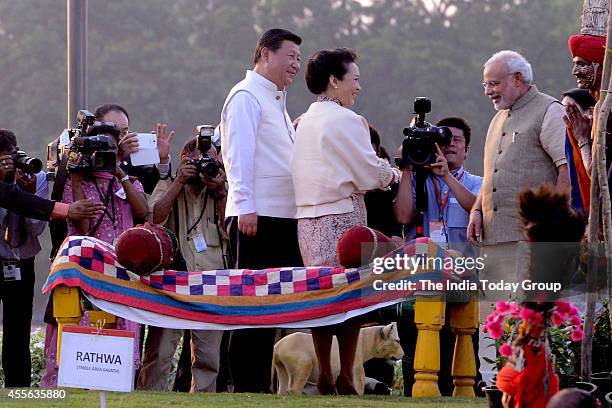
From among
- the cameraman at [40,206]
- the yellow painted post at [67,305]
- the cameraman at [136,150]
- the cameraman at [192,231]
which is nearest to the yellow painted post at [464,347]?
the cameraman at [192,231]

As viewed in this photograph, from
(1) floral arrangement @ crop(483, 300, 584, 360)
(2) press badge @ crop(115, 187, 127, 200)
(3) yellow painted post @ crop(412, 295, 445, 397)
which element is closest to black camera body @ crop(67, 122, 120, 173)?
(2) press badge @ crop(115, 187, 127, 200)

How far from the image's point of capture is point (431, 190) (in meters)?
9.31

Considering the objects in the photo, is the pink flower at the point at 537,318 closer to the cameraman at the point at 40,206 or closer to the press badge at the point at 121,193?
the cameraman at the point at 40,206

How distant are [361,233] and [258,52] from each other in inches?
66.3

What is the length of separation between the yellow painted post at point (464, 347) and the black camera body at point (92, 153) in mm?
2408

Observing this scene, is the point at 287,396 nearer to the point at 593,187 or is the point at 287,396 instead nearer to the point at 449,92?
the point at 593,187

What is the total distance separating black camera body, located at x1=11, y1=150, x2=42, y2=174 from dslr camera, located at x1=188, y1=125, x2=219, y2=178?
0.95 metres

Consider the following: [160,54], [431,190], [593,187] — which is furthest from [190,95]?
[593,187]

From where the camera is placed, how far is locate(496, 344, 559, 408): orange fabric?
213 inches

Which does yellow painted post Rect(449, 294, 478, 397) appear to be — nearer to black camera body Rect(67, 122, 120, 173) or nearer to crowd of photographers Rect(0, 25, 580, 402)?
crowd of photographers Rect(0, 25, 580, 402)

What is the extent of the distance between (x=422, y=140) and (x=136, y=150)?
6.87ft

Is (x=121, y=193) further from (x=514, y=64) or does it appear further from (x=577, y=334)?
(x=577, y=334)

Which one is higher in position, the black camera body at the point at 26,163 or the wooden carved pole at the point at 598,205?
the black camera body at the point at 26,163

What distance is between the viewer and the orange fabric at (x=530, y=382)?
5.42 metres
